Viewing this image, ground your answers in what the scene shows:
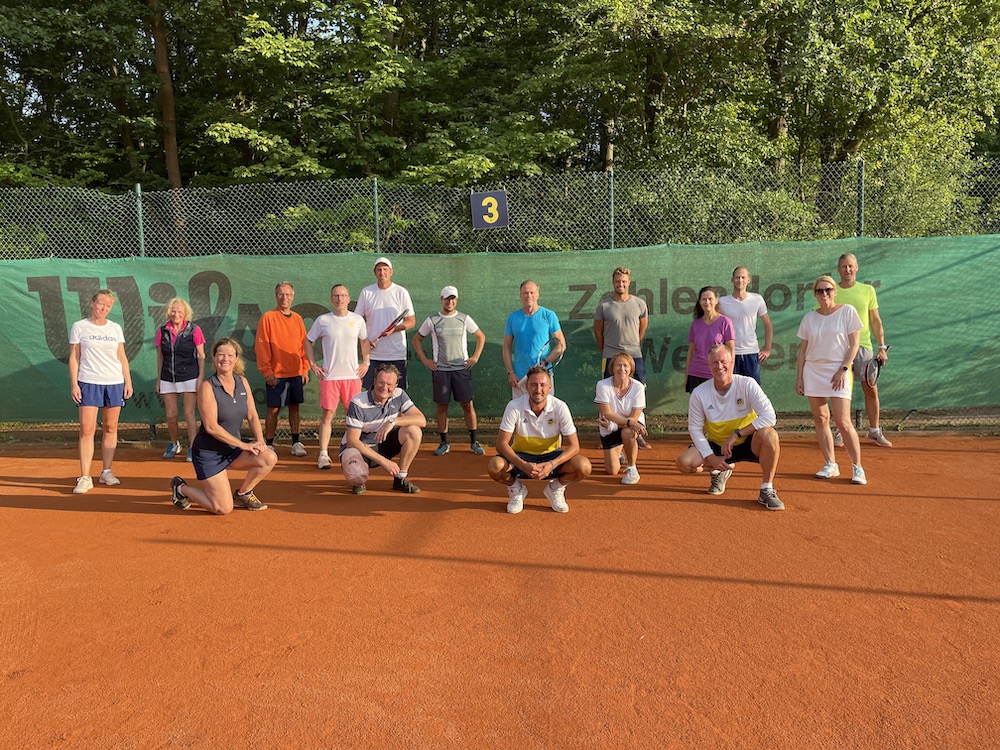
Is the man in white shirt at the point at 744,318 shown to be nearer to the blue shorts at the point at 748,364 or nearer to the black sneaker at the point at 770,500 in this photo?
the blue shorts at the point at 748,364

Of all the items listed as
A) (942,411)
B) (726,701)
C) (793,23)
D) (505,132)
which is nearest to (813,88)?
(793,23)

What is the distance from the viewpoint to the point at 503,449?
5562 millimetres

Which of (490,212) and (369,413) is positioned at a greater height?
(490,212)

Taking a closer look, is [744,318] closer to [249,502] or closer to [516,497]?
[516,497]

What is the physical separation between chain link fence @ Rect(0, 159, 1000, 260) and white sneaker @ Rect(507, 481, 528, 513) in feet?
12.8

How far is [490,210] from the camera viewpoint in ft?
31.9

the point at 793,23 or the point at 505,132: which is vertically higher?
the point at 793,23

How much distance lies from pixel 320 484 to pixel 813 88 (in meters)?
13.1

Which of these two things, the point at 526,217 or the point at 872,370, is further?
the point at 526,217

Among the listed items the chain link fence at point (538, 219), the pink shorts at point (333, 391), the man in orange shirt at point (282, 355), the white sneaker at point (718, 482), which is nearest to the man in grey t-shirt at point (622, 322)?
the white sneaker at point (718, 482)

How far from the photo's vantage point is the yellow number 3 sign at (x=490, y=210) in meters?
9.57

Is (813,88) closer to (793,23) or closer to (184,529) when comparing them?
(793,23)

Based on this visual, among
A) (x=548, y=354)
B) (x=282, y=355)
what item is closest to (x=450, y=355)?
(x=548, y=354)

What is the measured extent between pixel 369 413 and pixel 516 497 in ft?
4.66
